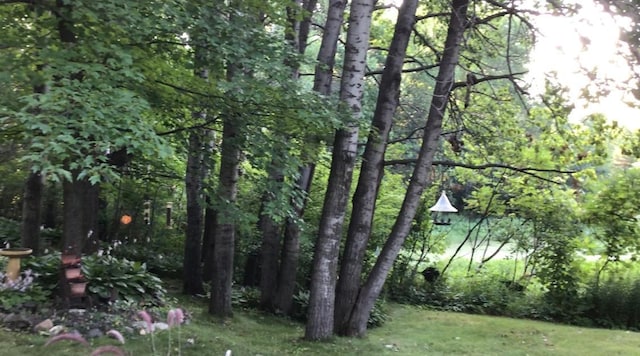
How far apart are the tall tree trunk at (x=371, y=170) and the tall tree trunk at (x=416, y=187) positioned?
0.18 m

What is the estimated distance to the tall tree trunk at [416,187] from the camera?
281 inches

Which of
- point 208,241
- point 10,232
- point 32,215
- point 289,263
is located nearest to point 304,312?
point 289,263

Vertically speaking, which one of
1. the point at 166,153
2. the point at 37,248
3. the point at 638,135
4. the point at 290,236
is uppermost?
the point at 638,135

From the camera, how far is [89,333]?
5.07 metres

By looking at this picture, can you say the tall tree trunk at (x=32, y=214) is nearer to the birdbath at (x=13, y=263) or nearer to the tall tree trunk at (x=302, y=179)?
the birdbath at (x=13, y=263)

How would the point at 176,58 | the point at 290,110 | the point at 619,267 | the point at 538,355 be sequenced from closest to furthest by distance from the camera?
the point at 290,110 < the point at 176,58 < the point at 538,355 < the point at 619,267

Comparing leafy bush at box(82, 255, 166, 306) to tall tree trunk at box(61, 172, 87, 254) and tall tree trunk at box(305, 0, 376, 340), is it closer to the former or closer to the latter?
tall tree trunk at box(61, 172, 87, 254)

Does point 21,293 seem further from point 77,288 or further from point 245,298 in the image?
point 245,298

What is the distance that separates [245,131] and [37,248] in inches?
182

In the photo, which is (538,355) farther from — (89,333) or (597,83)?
(89,333)

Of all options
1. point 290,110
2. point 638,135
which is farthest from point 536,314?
point 290,110

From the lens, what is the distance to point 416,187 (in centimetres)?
734

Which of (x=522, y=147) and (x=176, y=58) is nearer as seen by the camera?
(x=176, y=58)

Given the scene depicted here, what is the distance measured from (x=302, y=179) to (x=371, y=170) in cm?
155
